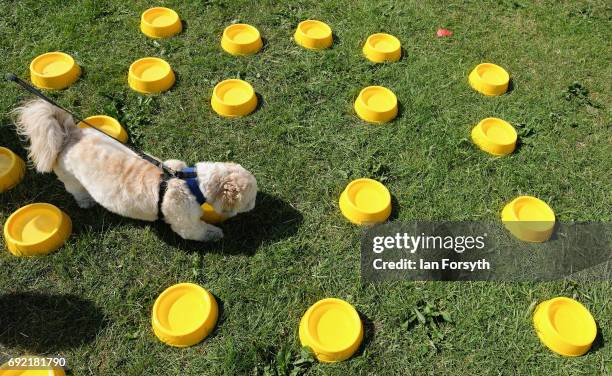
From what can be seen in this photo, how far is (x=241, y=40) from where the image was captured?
20.8 ft

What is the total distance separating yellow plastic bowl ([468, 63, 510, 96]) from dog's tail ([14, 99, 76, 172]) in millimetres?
5088

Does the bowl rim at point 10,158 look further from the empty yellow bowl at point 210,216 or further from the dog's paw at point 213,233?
the dog's paw at point 213,233

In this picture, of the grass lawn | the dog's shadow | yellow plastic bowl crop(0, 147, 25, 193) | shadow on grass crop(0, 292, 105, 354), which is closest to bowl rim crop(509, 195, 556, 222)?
the grass lawn

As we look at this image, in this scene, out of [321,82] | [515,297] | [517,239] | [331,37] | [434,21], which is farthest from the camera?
[434,21]

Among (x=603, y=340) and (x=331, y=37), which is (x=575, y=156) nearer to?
(x=603, y=340)

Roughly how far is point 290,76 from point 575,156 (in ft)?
12.6

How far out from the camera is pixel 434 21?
713 cm

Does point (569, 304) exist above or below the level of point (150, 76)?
below

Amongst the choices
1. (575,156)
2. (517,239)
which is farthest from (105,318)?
(575,156)

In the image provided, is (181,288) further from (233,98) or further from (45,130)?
(233,98)

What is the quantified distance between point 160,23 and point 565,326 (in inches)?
249

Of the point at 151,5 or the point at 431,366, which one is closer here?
the point at 431,366

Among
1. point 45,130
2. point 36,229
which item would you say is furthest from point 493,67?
point 36,229

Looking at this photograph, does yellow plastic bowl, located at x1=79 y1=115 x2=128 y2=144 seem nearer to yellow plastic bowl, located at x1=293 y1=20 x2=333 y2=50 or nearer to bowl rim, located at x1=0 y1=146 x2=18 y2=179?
bowl rim, located at x1=0 y1=146 x2=18 y2=179
